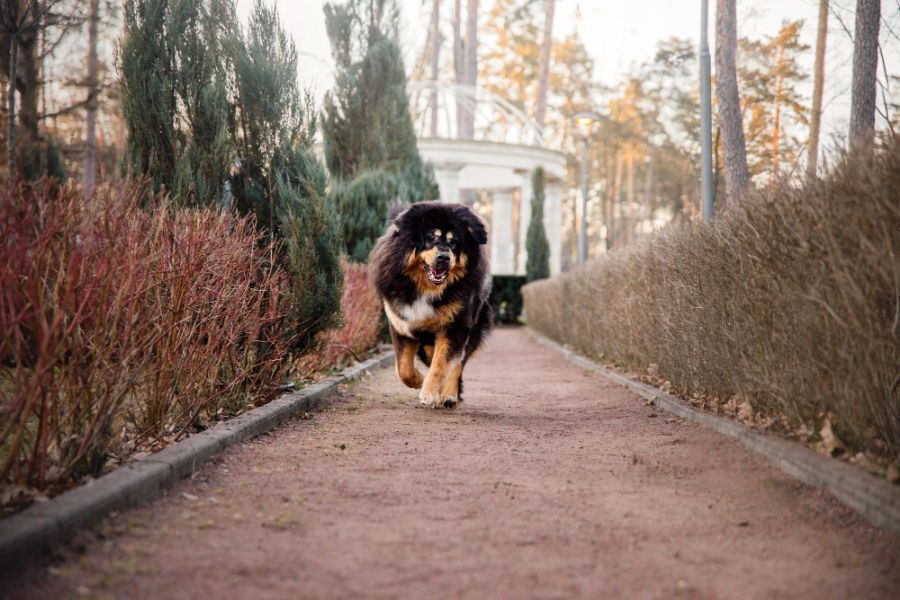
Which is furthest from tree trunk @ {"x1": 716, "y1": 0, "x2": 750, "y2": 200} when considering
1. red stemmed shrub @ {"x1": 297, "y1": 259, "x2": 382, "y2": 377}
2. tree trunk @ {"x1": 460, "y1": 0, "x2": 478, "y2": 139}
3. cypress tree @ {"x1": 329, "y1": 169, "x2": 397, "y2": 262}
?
tree trunk @ {"x1": 460, "y1": 0, "x2": 478, "y2": 139}

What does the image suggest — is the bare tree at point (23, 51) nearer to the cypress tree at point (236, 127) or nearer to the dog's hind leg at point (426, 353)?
the cypress tree at point (236, 127)

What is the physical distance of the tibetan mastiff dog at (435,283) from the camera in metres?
7.35

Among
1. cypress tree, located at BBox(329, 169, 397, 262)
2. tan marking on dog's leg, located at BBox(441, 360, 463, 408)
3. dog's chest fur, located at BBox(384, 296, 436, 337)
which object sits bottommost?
tan marking on dog's leg, located at BBox(441, 360, 463, 408)

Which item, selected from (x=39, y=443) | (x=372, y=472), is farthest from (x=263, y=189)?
(x=39, y=443)

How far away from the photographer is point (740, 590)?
286 centimetres

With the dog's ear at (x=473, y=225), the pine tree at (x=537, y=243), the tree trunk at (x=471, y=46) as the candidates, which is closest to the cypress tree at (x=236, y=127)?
the dog's ear at (x=473, y=225)

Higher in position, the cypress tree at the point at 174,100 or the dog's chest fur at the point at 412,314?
the cypress tree at the point at 174,100

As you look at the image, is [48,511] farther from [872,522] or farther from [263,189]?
[263,189]

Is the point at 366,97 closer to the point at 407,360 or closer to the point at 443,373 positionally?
the point at 407,360

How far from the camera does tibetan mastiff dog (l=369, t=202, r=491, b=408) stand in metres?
7.35

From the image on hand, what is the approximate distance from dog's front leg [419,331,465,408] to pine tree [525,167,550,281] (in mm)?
24642

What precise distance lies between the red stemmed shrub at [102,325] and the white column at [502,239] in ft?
95.5

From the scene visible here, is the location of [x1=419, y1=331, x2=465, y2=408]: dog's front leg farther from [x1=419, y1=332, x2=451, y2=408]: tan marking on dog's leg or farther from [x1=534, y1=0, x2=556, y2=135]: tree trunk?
[x1=534, y1=0, x2=556, y2=135]: tree trunk

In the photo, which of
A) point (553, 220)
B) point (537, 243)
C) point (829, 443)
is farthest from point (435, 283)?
point (553, 220)
